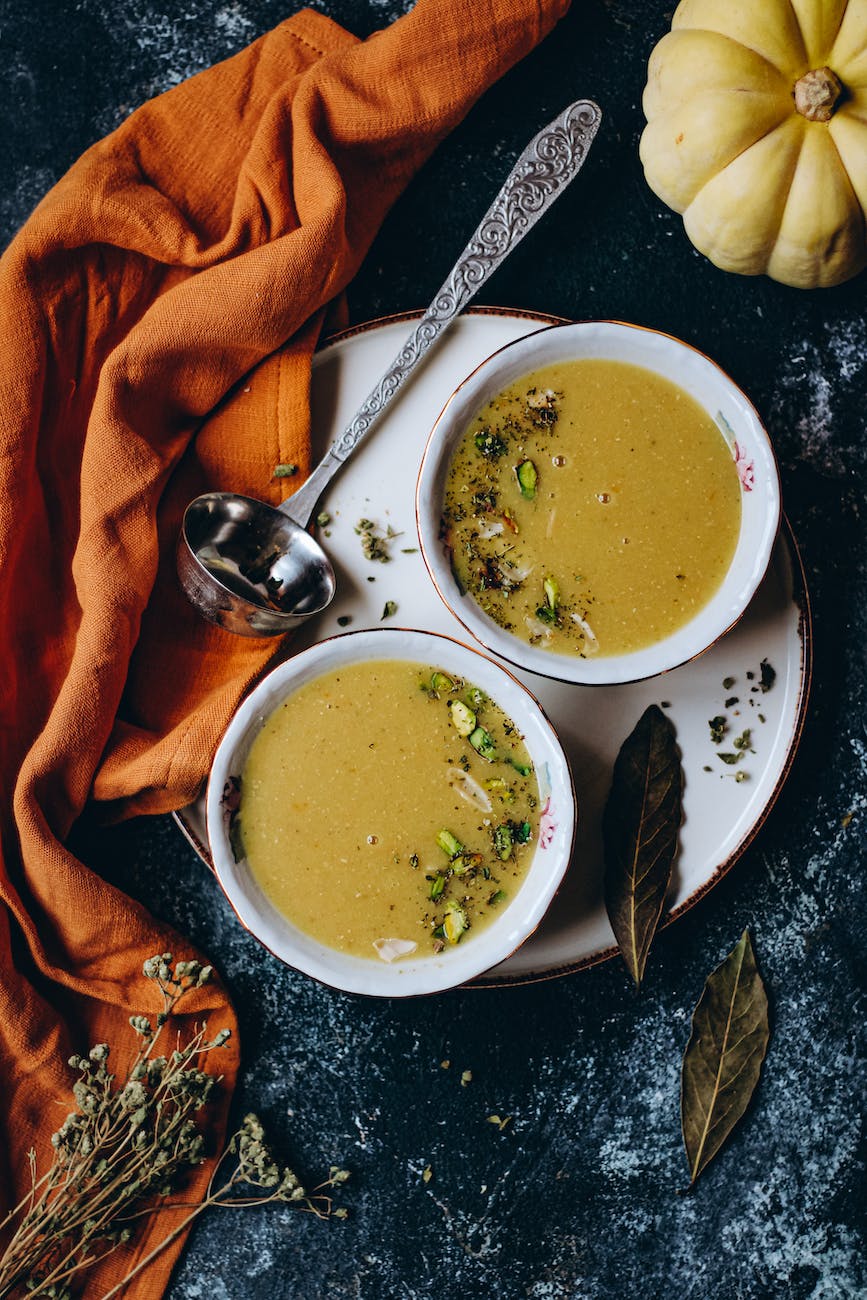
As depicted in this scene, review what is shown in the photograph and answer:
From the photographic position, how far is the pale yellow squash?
1565mm

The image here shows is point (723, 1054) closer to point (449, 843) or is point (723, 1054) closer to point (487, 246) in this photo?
point (449, 843)

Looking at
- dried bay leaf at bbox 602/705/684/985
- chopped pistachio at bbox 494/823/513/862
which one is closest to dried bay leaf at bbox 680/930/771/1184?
dried bay leaf at bbox 602/705/684/985

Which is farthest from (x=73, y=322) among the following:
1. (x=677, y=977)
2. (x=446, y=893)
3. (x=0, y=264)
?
(x=677, y=977)

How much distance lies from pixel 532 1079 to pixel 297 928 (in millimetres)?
572

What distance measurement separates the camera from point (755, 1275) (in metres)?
1.86

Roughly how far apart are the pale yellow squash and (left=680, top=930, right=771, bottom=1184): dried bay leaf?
50.2 inches

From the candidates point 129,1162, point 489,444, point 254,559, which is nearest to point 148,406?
point 254,559

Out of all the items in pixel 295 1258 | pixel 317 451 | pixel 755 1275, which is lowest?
pixel 755 1275

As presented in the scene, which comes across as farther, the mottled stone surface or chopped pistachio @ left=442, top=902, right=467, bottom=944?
the mottled stone surface

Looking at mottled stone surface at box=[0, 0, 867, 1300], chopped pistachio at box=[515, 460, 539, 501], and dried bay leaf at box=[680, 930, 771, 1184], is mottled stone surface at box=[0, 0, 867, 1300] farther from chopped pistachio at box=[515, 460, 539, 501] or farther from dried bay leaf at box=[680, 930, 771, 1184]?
chopped pistachio at box=[515, 460, 539, 501]

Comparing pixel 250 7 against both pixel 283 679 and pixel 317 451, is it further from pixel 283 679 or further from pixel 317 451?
pixel 283 679

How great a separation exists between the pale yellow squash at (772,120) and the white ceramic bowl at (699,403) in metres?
0.26

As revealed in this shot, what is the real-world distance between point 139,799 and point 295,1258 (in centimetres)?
94

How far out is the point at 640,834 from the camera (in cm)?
174
